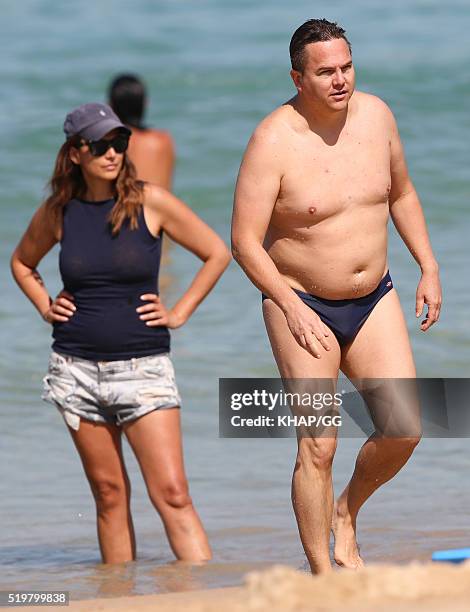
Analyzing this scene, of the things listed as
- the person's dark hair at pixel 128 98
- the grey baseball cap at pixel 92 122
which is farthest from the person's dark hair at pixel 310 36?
the person's dark hair at pixel 128 98

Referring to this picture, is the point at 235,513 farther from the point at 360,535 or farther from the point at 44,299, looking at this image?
the point at 44,299

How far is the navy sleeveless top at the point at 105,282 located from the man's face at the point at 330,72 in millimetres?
1008

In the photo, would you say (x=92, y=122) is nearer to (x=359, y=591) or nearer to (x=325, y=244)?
(x=325, y=244)

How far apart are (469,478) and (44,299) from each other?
8.00 ft

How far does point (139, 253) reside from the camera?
577 cm

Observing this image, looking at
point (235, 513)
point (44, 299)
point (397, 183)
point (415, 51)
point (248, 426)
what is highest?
point (415, 51)

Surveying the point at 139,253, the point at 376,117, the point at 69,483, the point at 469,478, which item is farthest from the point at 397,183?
the point at 69,483

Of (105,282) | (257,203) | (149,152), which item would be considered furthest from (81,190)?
(149,152)

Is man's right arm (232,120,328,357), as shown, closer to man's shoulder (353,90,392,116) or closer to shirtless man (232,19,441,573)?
shirtless man (232,19,441,573)

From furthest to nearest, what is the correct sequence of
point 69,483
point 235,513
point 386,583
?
point 69,483, point 235,513, point 386,583

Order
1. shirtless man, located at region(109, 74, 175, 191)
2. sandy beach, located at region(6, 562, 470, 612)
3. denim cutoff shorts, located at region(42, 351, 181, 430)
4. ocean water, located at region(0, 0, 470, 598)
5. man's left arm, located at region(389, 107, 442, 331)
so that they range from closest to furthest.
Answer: sandy beach, located at region(6, 562, 470, 612) < man's left arm, located at region(389, 107, 442, 331) < denim cutoff shorts, located at region(42, 351, 181, 430) < ocean water, located at region(0, 0, 470, 598) < shirtless man, located at region(109, 74, 175, 191)

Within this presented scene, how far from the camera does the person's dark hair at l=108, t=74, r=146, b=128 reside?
9.80 m

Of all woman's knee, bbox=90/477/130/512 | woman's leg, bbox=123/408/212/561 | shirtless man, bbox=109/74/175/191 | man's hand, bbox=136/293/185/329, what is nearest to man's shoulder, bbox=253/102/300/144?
man's hand, bbox=136/293/185/329

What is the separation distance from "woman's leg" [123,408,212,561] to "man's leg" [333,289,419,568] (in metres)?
0.63
